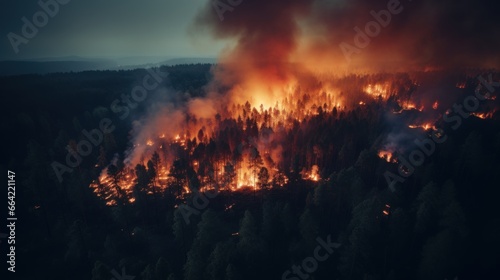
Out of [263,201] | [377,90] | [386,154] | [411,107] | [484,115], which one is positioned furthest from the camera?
[377,90]

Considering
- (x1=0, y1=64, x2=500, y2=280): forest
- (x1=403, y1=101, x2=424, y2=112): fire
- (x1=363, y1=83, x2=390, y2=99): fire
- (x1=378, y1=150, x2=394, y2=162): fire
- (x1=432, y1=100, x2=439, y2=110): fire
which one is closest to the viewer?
(x1=0, y1=64, x2=500, y2=280): forest

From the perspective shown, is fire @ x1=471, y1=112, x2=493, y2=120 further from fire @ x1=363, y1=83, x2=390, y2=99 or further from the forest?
fire @ x1=363, y1=83, x2=390, y2=99

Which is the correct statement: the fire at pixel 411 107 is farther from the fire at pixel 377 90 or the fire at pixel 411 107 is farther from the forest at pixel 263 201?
the fire at pixel 377 90

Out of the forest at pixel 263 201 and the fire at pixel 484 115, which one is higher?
the fire at pixel 484 115

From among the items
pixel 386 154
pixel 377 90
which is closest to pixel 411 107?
pixel 377 90

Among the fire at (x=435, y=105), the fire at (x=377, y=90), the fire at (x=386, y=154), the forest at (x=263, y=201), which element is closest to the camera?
the forest at (x=263, y=201)

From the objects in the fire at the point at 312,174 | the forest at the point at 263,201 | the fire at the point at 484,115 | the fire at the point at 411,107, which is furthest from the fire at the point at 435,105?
the fire at the point at 312,174

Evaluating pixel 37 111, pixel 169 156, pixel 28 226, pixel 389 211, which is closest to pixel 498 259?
pixel 389 211

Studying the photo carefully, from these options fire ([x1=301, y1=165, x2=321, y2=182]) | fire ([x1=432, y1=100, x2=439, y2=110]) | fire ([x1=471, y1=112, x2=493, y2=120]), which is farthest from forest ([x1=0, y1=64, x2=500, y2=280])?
fire ([x1=432, y1=100, x2=439, y2=110])

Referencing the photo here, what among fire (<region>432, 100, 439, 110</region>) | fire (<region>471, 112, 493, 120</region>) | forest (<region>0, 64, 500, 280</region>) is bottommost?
forest (<region>0, 64, 500, 280</region>)

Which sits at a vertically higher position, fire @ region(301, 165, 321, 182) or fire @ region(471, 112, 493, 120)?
fire @ region(471, 112, 493, 120)

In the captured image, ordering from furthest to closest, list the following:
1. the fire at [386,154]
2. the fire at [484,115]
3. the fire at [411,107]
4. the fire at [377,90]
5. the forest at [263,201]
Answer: the fire at [377,90] → the fire at [411,107] → the fire at [484,115] → the fire at [386,154] → the forest at [263,201]

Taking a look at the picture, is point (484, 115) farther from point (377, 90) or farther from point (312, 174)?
A: point (312, 174)

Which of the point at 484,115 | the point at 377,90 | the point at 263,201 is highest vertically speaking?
the point at 377,90
